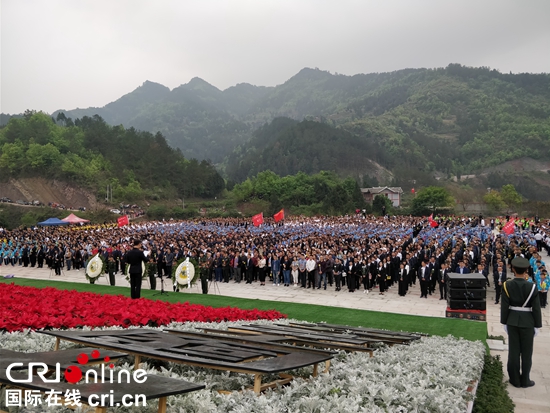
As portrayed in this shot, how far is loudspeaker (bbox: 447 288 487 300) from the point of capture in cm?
1192

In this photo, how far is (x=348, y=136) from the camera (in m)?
149

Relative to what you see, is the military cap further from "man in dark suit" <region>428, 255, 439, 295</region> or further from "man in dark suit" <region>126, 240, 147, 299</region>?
"man in dark suit" <region>428, 255, 439, 295</region>

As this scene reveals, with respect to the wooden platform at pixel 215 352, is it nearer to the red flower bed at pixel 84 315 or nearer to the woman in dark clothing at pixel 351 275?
the red flower bed at pixel 84 315

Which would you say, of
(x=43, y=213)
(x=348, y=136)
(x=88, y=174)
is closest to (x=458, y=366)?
(x=43, y=213)

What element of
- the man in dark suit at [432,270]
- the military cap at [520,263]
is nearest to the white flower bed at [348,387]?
the military cap at [520,263]

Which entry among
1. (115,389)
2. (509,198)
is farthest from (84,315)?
(509,198)

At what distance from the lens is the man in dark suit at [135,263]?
1157cm

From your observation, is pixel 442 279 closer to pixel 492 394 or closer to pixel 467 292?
pixel 467 292

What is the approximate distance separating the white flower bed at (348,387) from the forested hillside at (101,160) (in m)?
91.1

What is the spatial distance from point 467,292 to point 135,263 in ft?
27.4

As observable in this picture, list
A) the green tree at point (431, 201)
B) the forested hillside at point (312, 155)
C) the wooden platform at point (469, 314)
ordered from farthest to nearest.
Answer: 1. the forested hillside at point (312, 155)
2. the green tree at point (431, 201)
3. the wooden platform at point (469, 314)

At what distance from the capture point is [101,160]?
103 meters

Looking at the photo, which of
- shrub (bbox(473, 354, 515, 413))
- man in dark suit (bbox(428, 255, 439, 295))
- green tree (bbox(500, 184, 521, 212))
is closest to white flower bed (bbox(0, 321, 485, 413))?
Answer: shrub (bbox(473, 354, 515, 413))

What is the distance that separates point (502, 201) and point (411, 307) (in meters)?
70.2
